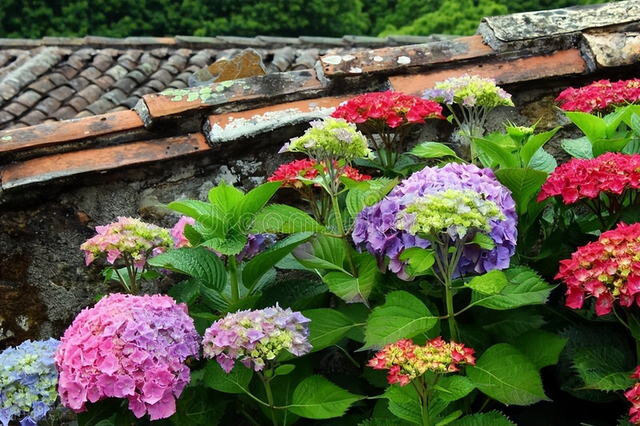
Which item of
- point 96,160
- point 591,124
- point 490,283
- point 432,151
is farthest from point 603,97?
point 96,160

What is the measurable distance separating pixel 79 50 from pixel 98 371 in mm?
10276

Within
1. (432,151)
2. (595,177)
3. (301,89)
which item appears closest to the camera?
(595,177)

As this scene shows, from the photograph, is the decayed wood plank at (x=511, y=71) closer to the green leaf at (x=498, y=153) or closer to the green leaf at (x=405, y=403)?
the green leaf at (x=498, y=153)

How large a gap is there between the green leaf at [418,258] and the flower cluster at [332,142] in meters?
0.26

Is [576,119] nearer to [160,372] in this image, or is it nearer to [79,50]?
[160,372]

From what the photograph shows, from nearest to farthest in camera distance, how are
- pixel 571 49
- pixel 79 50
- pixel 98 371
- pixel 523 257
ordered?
pixel 98 371 < pixel 523 257 < pixel 571 49 < pixel 79 50

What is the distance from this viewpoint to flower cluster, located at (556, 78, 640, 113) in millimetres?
1877

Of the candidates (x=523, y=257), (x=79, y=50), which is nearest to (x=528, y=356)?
(x=523, y=257)

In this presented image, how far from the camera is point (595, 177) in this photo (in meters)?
1.54

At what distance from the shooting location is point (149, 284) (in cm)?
209

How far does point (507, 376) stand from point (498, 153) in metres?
0.52

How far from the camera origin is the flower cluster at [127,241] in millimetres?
1723

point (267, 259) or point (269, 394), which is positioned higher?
point (267, 259)

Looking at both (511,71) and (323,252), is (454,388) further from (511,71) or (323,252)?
(511,71)
